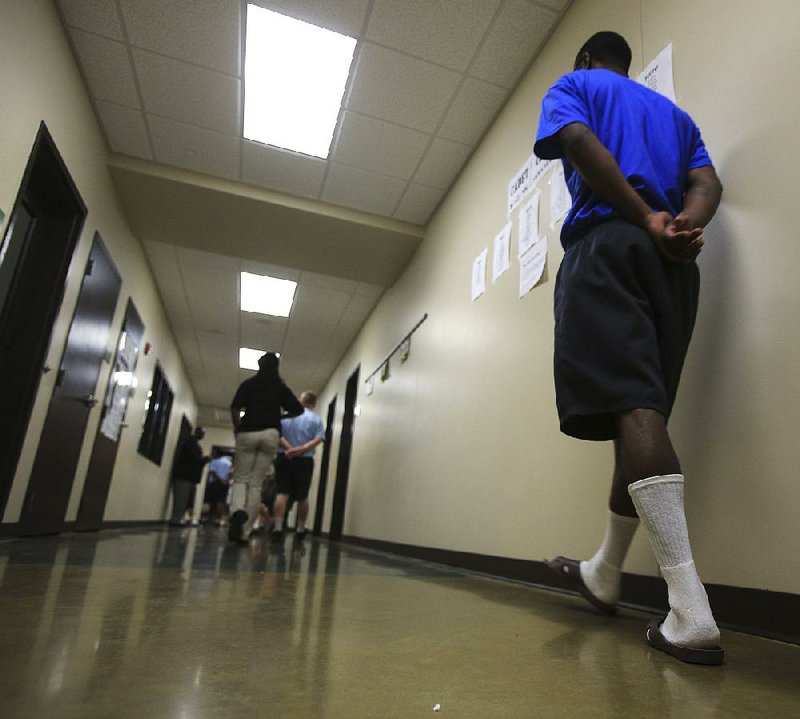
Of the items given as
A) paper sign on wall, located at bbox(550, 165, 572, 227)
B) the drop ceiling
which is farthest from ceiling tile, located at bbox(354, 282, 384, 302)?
paper sign on wall, located at bbox(550, 165, 572, 227)

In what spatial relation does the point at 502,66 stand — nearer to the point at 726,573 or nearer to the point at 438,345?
the point at 438,345

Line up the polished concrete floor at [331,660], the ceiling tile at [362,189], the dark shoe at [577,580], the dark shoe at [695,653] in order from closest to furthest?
the polished concrete floor at [331,660] < the dark shoe at [695,653] < the dark shoe at [577,580] < the ceiling tile at [362,189]

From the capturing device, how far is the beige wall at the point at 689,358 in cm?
124

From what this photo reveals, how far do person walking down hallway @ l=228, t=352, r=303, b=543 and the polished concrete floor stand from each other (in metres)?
2.32

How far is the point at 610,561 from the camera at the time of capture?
50.9 inches

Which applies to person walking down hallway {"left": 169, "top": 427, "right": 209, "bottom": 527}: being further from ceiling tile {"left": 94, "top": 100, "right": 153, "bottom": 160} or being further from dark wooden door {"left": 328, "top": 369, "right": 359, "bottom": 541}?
ceiling tile {"left": 94, "top": 100, "right": 153, "bottom": 160}

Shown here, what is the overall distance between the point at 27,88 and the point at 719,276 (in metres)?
3.02

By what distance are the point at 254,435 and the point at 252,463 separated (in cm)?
19

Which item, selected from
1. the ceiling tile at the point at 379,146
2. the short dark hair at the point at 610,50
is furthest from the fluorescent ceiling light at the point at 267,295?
the short dark hair at the point at 610,50

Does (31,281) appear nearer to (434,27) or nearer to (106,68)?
(106,68)

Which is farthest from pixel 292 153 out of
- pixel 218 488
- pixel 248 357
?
pixel 218 488

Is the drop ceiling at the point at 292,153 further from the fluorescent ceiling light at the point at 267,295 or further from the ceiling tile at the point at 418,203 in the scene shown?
the fluorescent ceiling light at the point at 267,295

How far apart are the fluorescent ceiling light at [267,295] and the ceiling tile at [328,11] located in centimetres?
336

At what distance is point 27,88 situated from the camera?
2.53m
